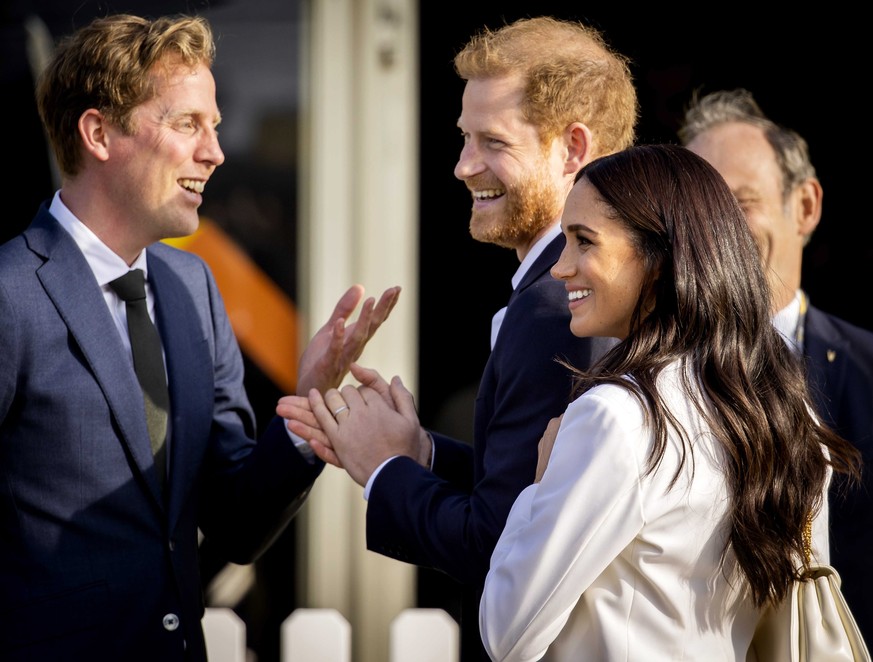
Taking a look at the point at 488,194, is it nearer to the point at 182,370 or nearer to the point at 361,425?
the point at 361,425

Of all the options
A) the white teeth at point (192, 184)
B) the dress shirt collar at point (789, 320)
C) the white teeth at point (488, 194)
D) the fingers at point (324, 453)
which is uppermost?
the white teeth at point (488, 194)

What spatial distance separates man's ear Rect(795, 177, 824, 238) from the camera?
10.8ft

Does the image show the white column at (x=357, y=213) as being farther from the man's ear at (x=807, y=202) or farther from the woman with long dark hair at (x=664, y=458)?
the woman with long dark hair at (x=664, y=458)

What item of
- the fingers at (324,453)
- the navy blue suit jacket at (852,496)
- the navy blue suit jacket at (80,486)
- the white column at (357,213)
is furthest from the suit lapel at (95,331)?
the white column at (357,213)

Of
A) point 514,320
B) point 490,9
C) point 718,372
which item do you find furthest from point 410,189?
point 718,372

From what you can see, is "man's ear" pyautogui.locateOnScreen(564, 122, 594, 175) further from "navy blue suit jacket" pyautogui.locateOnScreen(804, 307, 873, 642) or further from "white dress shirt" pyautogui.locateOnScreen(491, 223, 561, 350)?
"navy blue suit jacket" pyautogui.locateOnScreen(804, 307, 873, 642)

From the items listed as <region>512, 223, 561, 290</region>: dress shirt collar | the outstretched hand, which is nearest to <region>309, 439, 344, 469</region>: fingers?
the outstretched hand

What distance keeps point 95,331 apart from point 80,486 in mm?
322

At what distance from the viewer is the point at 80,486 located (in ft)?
7.27

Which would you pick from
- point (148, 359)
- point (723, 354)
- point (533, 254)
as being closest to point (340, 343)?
point (148, 359)

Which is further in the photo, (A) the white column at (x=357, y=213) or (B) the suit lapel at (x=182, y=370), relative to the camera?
(A) the white column at (x=357, y=213)

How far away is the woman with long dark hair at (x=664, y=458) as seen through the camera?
66.4 inches

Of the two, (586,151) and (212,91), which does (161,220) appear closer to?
(212,91)

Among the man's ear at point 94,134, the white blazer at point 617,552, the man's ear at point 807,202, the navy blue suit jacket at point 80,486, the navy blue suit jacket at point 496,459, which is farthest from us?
the man's ear at point 807,202
